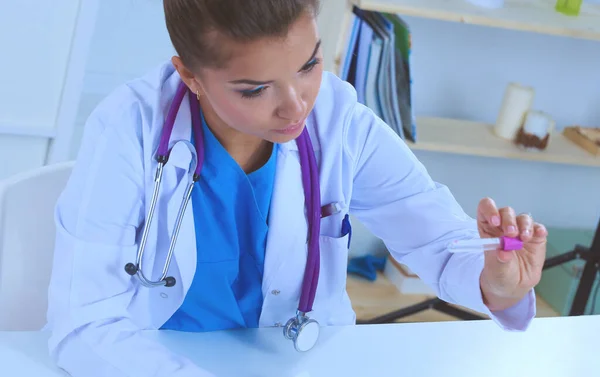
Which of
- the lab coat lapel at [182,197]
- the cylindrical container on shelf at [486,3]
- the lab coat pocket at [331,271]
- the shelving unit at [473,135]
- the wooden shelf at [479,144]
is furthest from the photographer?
the wooden shelf at [479,144]

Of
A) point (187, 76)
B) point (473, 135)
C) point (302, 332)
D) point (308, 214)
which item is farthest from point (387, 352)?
point (473, 135)

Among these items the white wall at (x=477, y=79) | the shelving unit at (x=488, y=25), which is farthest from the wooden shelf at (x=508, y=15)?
the white wall at (x=477, y=79)

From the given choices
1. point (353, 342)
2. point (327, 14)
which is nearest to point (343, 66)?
point (327, 14)

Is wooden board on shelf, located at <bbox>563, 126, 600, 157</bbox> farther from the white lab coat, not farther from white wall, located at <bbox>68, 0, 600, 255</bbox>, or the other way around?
the white lab coat

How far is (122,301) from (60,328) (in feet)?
0.36

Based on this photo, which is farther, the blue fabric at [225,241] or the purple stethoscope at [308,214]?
the blue fabric at [225,241]

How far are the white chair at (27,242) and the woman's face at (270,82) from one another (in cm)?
35

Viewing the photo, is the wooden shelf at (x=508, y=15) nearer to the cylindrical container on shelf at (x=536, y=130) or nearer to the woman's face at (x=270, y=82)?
the cylindrical container on shelf at (x=536, y=130)

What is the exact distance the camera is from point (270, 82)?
109cm

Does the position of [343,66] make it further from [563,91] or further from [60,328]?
[60,328]

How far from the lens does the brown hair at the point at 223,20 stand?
1.04m

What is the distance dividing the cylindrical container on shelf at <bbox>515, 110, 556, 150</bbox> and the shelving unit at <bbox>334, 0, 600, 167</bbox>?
25 millimetres

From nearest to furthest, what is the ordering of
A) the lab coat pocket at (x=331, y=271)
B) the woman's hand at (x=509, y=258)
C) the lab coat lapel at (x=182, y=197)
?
1. the woman's hand at (x=509, y=258)
2. the lab coat lapel at (x=182, y=197)
3. the lab coat pocket at (x=331, y=271)

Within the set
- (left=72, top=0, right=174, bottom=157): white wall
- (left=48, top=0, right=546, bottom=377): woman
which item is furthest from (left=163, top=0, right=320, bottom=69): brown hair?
(left=72, top=0, right=174, bottom=157): white wall
